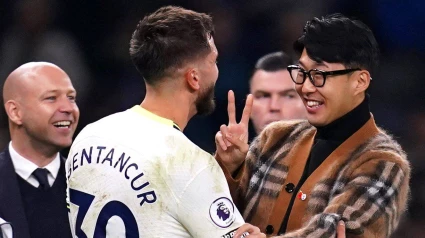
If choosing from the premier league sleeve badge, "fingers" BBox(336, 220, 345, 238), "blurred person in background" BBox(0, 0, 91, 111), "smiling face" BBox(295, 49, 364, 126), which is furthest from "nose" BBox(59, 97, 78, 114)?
"blurred person in background" BBox(0, 0, 91, 111)

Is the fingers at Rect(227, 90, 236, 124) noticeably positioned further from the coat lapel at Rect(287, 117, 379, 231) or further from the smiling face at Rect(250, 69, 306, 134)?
the smiling face at Rect(250, 69, 306, 134)

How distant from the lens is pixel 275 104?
4.59 m

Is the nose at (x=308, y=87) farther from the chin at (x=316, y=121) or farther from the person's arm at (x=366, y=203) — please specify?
Answer: the person's arm at (x=366, y=203)

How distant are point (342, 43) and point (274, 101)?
154cm

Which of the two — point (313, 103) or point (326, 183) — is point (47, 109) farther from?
point (326, 183)

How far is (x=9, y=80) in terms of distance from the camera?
4.25 meters

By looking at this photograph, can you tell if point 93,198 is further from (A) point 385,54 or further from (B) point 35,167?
(A) point 385,54

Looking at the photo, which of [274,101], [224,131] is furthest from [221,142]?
[274,101]

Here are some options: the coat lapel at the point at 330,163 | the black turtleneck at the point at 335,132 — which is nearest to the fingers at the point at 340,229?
the coat lapel at the point at 330,163

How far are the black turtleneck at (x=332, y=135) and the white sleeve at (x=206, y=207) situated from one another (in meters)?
0.40

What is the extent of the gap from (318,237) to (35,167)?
5.19 feet

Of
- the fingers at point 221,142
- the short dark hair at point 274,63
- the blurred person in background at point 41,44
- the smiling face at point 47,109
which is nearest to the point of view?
the fingers at point 221,142

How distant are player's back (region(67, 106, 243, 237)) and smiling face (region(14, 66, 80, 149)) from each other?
1.17m

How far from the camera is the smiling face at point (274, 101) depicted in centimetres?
458
